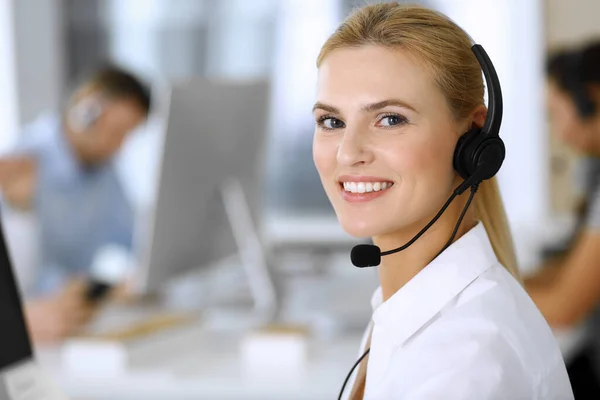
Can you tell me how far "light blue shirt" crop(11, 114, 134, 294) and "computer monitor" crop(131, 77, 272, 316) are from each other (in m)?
0.91

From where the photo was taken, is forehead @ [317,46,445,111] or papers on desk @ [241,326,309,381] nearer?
forehead @ [317,46,445,111]

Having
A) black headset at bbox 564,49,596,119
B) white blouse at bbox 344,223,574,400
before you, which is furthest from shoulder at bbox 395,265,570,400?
black headset at bbox 564,49,596,119

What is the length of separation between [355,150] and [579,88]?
6.11 ft

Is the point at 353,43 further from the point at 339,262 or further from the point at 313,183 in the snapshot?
the point at 313,183

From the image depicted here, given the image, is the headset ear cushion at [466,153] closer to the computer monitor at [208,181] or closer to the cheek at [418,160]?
the cheek at [418,160]

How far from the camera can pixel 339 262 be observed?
3.40 m

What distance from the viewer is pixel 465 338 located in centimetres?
77

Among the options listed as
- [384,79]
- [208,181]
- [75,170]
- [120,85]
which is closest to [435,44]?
[384,79]

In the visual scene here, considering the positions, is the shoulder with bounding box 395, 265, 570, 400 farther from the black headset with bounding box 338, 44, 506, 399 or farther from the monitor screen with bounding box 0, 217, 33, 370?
the monitor screen with bounding box 0, 217, 33, 370

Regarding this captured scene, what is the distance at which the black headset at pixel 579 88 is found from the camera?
8.26ft

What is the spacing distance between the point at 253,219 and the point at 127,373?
2.22 ft

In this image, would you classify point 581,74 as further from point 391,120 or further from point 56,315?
point 391,120

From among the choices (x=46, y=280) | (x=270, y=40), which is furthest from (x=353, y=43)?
(x=270, y=40)

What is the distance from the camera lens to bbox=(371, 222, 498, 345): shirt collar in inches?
33.1
